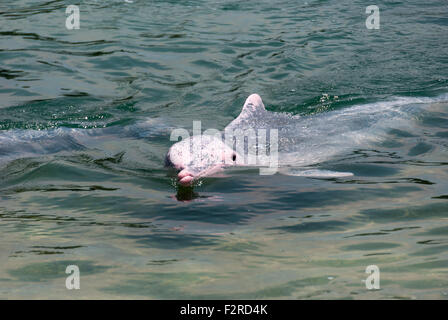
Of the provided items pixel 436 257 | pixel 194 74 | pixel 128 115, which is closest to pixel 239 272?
pixel 436 257

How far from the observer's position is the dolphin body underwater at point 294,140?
21.6ft

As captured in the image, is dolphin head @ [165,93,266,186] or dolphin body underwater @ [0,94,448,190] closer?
dolphin head @ [165,93,266,186]

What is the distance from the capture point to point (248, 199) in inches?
224

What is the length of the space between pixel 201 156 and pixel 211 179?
0.34 m

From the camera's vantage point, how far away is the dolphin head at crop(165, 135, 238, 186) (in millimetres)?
6504

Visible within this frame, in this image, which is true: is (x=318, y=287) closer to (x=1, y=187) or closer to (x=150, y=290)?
(x=150, y=290)
